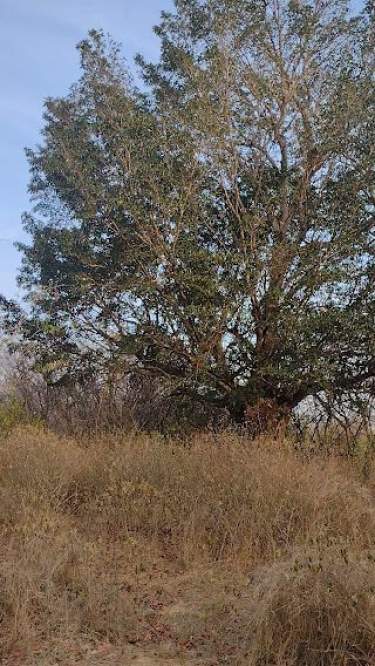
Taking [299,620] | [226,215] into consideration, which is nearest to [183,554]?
[299,620]

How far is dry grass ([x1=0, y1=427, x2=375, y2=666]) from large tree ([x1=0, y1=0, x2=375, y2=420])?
238 cm

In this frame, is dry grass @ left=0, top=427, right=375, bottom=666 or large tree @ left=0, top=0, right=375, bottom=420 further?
large tree @ left=0, top=0, right=375, bottom=420

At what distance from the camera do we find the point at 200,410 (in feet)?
42.4

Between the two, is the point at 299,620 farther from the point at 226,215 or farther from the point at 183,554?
the point at 226,215

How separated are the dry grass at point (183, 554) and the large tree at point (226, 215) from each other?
7.81 ft

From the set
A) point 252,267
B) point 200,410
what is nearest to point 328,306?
point 252,267

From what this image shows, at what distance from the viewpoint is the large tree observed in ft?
35.4

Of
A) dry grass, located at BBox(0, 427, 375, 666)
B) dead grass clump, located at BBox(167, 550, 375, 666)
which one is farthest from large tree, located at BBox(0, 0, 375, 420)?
dead grass clump, located at BBox(167, 550, 375, 666)

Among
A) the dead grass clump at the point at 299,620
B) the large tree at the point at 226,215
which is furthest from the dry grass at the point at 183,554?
the large tree at the point at 226,215

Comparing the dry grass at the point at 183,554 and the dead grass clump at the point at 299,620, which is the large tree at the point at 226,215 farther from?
the dead grass clump at the point at 299,620

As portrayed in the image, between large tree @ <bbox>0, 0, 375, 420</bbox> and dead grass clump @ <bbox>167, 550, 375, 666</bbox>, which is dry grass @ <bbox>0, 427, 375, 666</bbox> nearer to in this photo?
dead grass clump @ <bbox>167, 550, 375, 666</bbox>

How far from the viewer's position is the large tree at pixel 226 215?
10797 millimetres

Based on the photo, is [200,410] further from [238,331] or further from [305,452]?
[305,452]

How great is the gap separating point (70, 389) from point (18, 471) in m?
6.45
